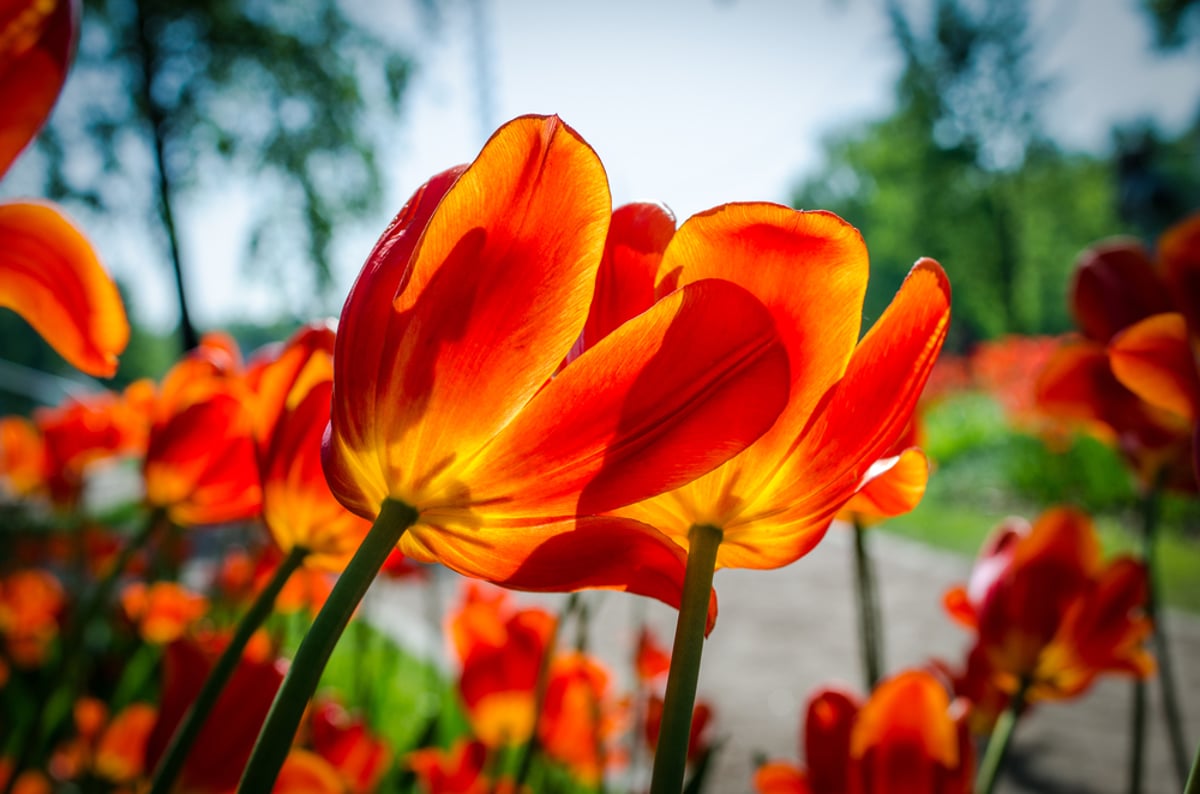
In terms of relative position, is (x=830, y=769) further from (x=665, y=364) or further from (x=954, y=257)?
(x=954, y=257)

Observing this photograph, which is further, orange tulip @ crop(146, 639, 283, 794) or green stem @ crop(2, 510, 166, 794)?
green stem @ crop(2, 510, 166, 794)

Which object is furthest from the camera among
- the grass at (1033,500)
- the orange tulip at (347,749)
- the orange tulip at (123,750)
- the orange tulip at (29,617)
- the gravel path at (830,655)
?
the grass at (1033,500)

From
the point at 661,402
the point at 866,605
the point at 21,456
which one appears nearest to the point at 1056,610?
the point at 866,605

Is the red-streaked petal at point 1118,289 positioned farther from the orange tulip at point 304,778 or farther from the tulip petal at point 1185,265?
the orange tulip at point 304,778

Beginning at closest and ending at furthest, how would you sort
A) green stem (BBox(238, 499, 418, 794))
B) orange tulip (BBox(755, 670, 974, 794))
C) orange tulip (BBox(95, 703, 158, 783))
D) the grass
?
green stem (BBox(238, 499, 418, 794)) < orange tulip (BBox(755, 670, 974, 794)) < orange tulip (BBox(95, 703, 158, 783)) < the grass

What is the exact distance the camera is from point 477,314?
250mm

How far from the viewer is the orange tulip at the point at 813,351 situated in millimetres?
255

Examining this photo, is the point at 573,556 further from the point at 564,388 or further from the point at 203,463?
the point at 203,463

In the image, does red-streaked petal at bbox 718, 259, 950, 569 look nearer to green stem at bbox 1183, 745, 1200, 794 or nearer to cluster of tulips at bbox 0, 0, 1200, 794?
cluster of tulips at bbox 0, 0, 1200, 794

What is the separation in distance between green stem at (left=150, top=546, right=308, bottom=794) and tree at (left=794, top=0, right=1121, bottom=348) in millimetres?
13709

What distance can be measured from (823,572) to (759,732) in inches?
118

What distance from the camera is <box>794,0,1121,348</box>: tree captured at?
15.6 m

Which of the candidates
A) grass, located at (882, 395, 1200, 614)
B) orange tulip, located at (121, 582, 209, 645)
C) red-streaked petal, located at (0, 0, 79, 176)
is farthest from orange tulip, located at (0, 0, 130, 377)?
grass, located at (882, 395, 1200, 614)

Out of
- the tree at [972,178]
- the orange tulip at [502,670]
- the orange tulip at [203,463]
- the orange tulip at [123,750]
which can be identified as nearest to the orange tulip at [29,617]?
the orange tulip at [123,750]
